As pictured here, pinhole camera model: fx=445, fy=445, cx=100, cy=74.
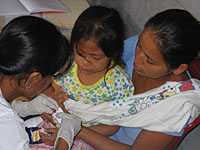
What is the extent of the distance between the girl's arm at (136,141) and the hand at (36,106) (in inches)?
6.8

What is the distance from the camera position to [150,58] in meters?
1.25

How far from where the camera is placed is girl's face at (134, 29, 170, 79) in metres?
1.24

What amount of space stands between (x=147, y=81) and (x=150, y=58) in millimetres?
167

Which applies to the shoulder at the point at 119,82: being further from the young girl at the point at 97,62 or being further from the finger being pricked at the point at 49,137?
the finger being pricked at the point at 49,137

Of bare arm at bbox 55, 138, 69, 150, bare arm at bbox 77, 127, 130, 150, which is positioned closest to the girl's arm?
bare arm at bbox 77, 127, 130, 150

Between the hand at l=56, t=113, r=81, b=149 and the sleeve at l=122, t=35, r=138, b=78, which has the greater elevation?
the sleeve at l=122, t=35, r=138, b=78

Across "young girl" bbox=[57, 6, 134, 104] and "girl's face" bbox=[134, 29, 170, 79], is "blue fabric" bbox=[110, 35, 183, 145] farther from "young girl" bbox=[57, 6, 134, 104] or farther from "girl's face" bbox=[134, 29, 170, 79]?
"girl's face" bbox=[134, 29, 170, 79]

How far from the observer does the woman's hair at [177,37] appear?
1195mm

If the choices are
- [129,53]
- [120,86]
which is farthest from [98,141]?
[129,53]

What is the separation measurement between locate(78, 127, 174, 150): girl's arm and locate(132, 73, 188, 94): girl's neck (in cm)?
15

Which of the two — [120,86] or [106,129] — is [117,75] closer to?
[120,86]

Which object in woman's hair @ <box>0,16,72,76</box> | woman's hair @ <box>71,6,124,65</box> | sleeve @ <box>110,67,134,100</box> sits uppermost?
woman's hair @ <box>0,16,72,76</box>

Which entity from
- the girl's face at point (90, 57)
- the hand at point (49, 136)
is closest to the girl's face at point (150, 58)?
the girl's face at point (90, 57)

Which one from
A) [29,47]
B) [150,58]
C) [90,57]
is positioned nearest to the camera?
[29,47]
